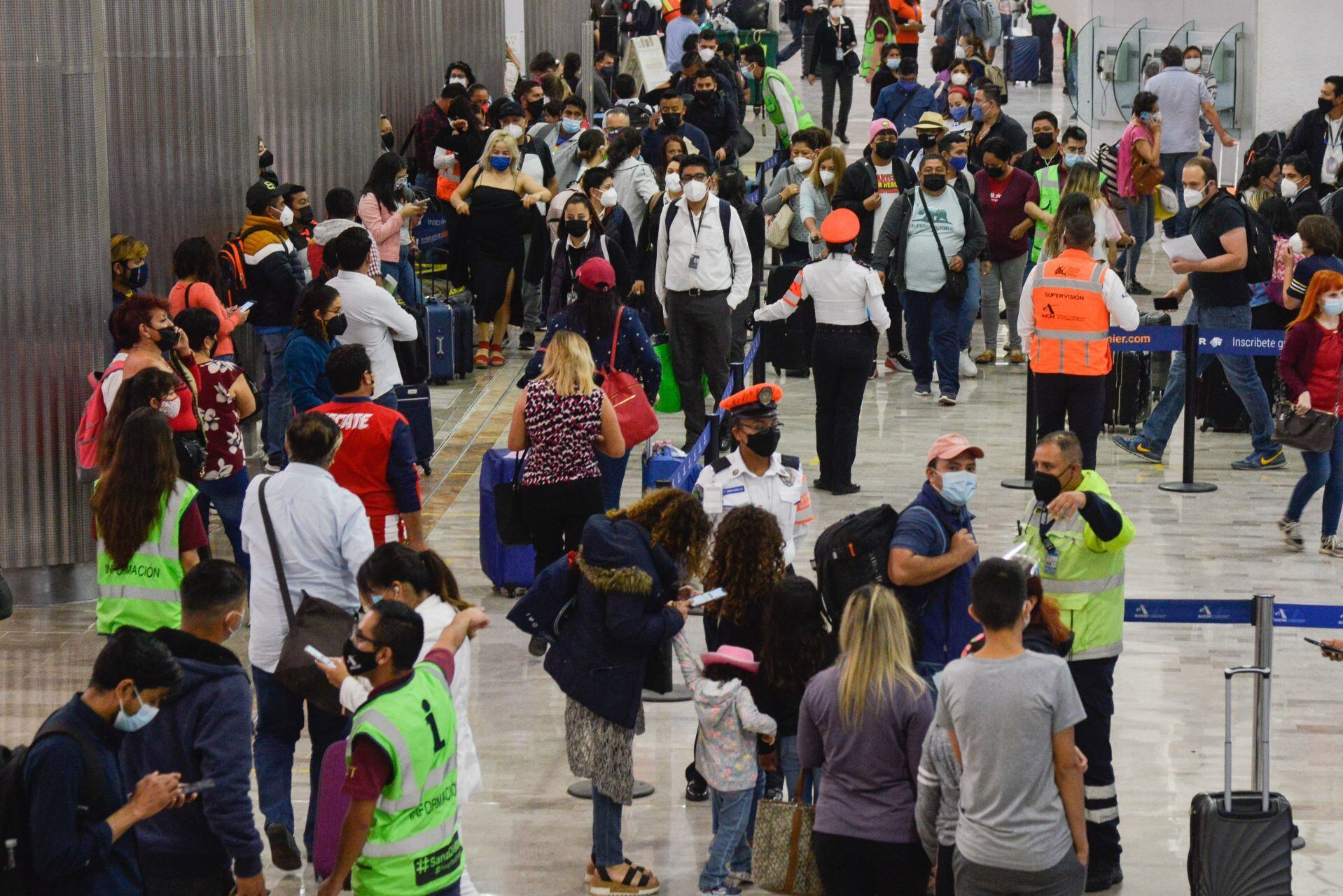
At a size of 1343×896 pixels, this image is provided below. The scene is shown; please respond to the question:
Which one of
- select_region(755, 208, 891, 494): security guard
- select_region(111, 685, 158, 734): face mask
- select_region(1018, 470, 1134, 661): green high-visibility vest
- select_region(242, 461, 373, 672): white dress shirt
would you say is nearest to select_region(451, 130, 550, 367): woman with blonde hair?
select_region(755, 208, 891, 494): security guard

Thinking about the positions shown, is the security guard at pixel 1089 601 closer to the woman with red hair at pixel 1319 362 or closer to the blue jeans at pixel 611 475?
the blue jeans at pixel 611 475

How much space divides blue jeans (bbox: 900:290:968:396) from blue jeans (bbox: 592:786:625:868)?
26.3 feet

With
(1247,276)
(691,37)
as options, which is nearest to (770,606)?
(1247,276)

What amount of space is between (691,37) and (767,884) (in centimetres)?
1865

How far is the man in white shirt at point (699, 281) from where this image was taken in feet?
41.5

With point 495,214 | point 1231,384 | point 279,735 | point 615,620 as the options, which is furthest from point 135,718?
point 495,214

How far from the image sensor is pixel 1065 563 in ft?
22.9

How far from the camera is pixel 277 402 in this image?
41.0 feet

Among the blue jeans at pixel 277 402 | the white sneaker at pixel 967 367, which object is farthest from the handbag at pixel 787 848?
the white sneaker at pixel 967 367

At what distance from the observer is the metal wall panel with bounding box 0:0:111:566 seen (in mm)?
10094

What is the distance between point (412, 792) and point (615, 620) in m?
1.57

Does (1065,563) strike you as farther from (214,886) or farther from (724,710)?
(214,886)

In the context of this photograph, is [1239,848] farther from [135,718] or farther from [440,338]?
[440,338]

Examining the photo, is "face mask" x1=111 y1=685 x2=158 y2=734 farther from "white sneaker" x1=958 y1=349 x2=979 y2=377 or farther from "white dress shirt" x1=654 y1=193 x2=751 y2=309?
"white sneaker" x1=958 y1=349 x2=979 y2=377
